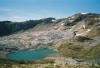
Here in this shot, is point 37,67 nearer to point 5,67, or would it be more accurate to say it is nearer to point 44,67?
point 44,67

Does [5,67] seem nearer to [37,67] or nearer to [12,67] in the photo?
[12,67]

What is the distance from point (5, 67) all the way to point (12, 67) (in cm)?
317

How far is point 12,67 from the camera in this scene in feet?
340

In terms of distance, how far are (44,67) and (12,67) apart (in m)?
14.1

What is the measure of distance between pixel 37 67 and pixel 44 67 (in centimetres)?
395

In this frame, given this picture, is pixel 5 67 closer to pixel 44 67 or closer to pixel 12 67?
pixel 12 67

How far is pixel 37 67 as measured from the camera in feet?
353

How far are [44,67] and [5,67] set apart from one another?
17.1 m

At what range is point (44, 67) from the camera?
346ft

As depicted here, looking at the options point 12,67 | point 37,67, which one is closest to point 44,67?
point 37,67

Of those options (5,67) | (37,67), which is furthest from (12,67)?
(37,67)

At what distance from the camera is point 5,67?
335 feet
